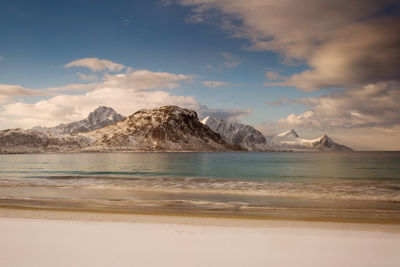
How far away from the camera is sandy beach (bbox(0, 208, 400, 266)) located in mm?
6195

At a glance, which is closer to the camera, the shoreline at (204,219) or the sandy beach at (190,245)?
the sandy beach at (190,245)

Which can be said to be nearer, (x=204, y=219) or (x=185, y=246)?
(x=185, y=246)

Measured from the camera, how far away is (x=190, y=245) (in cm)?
719

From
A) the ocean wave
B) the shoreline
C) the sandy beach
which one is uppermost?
the sandy beach

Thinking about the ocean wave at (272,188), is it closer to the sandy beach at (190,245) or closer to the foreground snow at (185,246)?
the sandy beach at (190,245)

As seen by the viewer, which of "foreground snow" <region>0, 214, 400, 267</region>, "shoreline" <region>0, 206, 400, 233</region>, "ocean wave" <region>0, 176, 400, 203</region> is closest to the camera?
"foreground snow" <region>0, 214, 400, 267</region>

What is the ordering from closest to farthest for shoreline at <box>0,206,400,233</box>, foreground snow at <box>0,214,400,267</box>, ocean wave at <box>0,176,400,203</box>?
foreground snow at <box>0,214,400,267</box> → shoreline at <box>0,206,400,233</box> → ocean wave at <box>0,176,400,203</box>

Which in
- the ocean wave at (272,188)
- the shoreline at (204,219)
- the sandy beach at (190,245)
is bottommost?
the ocean wave at (272,188)

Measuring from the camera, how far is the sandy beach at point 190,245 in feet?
20.3

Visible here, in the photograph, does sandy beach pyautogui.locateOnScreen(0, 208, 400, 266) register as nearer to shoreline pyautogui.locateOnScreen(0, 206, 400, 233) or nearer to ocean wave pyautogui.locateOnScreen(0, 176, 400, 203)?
shoreline pyautogui.locateOnScreen(0, 206, 400, 233)

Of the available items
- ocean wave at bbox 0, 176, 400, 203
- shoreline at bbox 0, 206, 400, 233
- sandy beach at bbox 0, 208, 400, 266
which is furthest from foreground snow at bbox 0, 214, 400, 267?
ocean wave at bbox 0, 176, 400, 203

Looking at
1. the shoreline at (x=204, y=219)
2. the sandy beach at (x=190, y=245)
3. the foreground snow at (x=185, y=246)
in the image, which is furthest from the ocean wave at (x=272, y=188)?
the foreground snow at (x=185, y=246)

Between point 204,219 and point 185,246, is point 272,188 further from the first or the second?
point 185,246

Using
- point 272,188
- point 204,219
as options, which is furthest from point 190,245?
point 272,188
